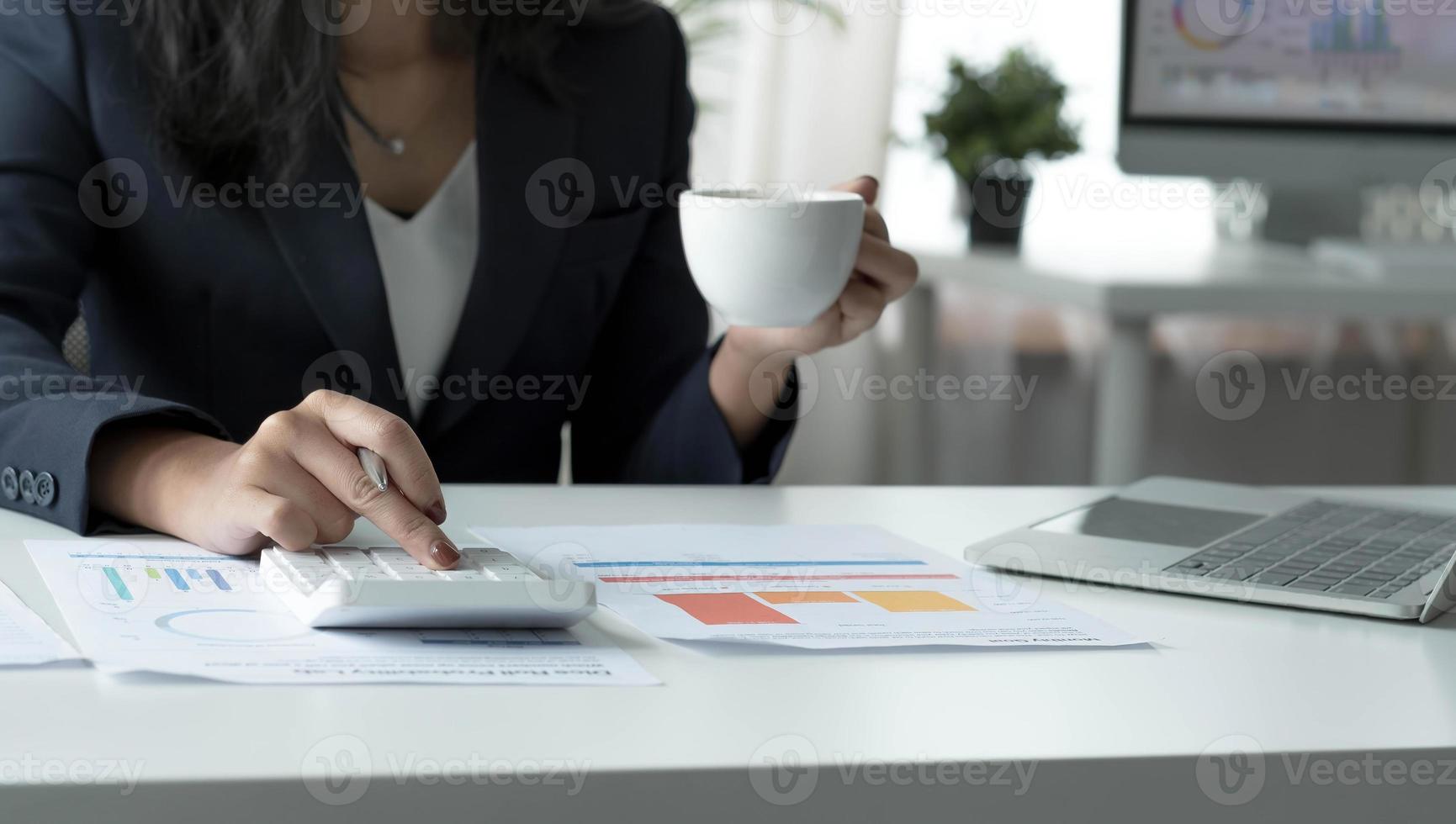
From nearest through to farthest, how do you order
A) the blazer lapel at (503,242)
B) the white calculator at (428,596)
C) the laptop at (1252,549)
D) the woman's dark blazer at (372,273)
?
1. the white calculator at (428,596)
2. the laptop at (1252,549)
3. the woman's dark blazer at (372,273)
4. the blazer lapel at (503,242)

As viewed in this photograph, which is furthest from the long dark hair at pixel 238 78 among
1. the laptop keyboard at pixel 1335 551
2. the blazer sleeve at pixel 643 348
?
the laptop keyboard at pixel 1335 551

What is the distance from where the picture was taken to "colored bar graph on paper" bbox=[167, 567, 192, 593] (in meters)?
0.57

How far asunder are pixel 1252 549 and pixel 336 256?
0.65 metres

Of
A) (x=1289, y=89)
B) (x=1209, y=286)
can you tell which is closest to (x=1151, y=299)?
(x=1209, y=286)

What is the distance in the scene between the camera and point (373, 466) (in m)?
0.61

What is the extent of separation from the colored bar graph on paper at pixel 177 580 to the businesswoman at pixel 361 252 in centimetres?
4

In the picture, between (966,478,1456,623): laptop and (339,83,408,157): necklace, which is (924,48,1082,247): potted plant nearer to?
(339,83,408,157): necklace

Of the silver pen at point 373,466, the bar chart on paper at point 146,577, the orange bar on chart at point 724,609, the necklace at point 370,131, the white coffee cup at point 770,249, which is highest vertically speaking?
the necklace at point 370,131

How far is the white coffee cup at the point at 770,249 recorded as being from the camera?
73 cm

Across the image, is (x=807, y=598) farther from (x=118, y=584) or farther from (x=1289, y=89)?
(x=1289, y=89)

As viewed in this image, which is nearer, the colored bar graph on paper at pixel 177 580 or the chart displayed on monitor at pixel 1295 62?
the colored bar graph on paper at pixel 177 580

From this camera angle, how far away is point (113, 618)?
1.71 ft

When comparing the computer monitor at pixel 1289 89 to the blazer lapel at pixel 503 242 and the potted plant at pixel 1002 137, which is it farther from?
the blazer lapel at pixel 503 242

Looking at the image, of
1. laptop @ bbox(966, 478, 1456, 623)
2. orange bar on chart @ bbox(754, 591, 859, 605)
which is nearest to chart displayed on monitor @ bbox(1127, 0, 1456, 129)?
laptop @ bbox(966, 478, 1456, 623)
